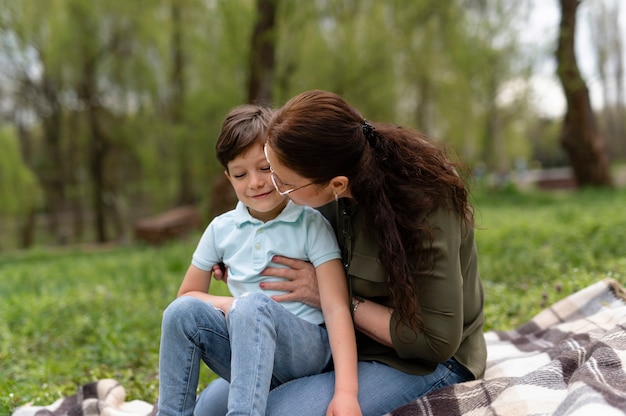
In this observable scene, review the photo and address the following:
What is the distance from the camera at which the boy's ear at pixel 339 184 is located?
1.68m

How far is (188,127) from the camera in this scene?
1289cm

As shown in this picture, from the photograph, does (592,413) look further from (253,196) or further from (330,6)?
(330,6)

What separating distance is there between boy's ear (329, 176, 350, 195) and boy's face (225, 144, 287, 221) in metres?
0.26

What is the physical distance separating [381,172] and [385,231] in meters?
0.17

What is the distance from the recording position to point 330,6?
1017 centimetres

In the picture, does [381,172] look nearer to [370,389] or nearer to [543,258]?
[370,389]

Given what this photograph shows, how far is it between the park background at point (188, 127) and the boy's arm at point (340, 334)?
1.26m

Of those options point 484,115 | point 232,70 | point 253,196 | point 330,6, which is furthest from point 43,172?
point 253,196

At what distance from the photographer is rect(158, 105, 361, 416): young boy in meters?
1.63

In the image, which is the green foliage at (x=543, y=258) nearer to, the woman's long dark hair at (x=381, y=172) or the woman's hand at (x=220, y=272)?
the woman's long dark hair at (x=381, y=172)

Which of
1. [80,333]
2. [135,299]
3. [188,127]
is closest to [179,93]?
[188,127]

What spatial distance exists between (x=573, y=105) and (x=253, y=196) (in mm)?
8579

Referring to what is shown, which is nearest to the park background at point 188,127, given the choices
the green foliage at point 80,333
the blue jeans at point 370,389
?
the green foliage at point 80,333

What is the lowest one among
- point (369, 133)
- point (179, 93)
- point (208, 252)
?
point (208, 252)
